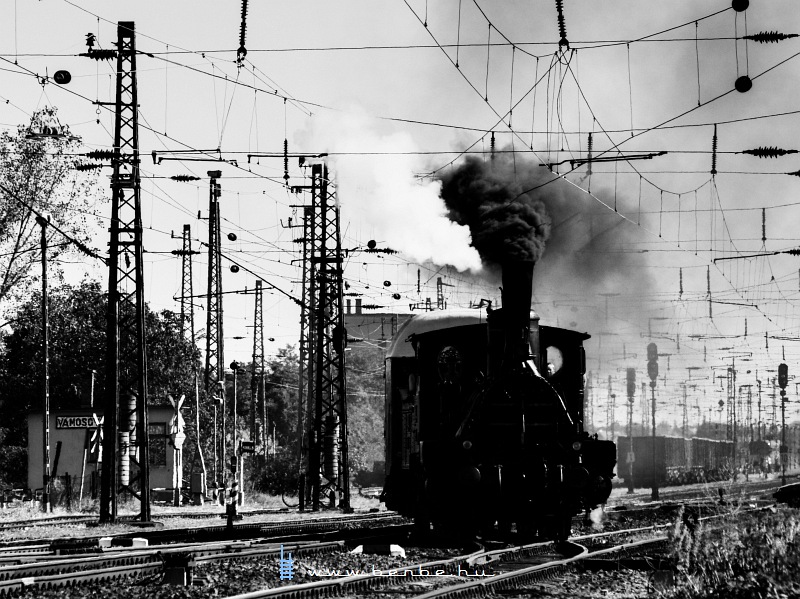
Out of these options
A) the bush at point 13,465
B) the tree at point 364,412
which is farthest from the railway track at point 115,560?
the tree at point 364,412

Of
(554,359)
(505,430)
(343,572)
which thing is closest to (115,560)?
(343,572)

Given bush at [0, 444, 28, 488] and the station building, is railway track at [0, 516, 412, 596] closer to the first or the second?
the station building

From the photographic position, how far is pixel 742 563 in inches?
530

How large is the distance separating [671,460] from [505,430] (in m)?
57.6

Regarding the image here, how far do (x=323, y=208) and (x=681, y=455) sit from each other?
4656 cm

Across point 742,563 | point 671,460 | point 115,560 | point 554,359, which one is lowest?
point 671,460

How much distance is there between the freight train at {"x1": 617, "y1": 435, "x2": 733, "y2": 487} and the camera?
6644 centimetres

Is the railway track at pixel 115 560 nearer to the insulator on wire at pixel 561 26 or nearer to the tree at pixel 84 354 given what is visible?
the insulator on wire at pixel 561 26

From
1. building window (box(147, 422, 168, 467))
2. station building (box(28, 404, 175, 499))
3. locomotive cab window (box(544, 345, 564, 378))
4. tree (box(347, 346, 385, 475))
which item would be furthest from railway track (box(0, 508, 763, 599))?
tree (box(347, 346, 385, 475))

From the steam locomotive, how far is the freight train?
39.9m

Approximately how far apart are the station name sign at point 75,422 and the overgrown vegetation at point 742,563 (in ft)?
122

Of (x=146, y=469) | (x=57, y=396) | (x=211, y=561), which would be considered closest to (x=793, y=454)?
(x=57, y=396)

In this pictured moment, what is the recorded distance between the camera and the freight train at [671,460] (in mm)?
66438

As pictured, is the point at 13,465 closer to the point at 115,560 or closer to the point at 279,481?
the point at 279,481
